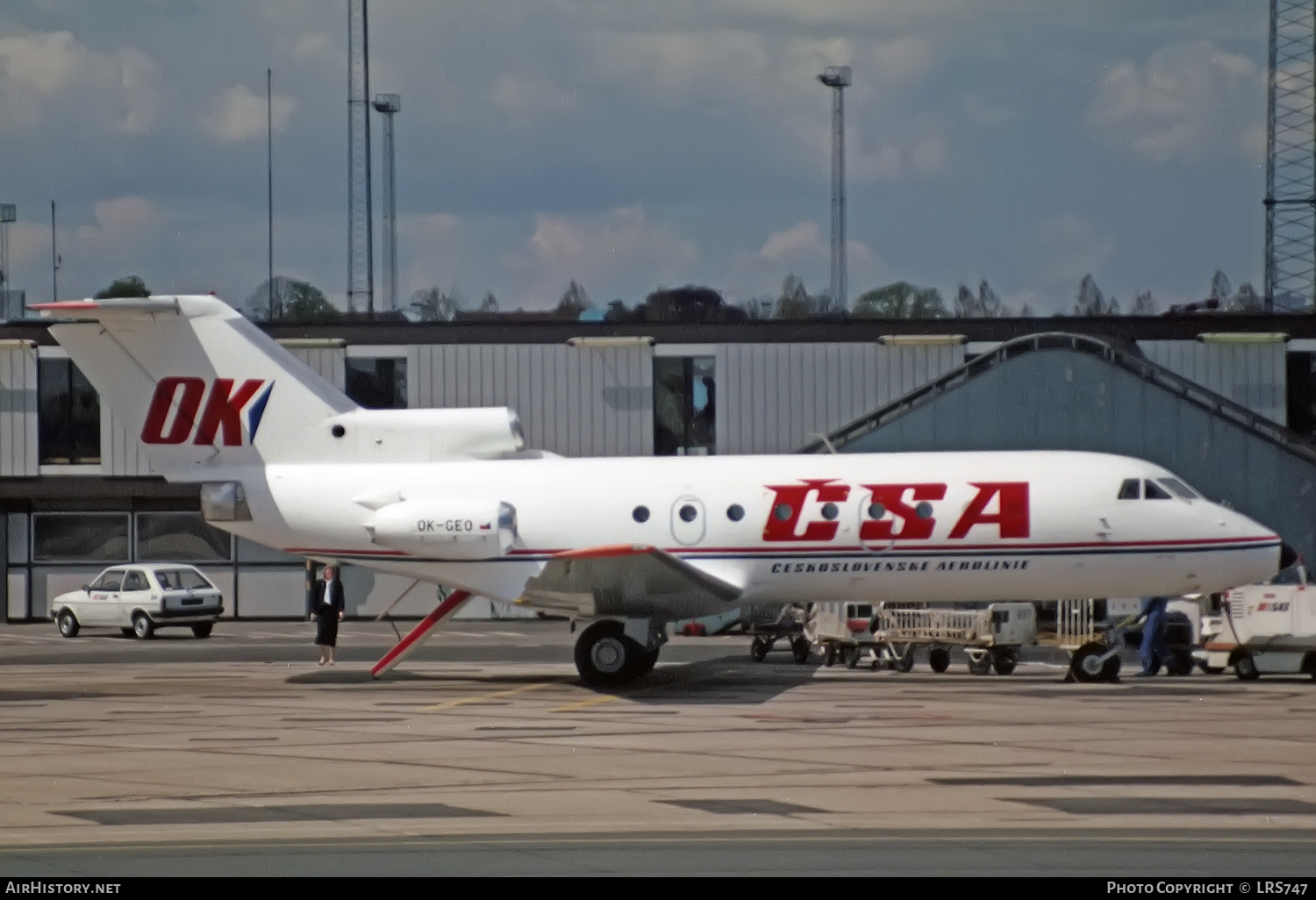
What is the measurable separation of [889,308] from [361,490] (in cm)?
2764

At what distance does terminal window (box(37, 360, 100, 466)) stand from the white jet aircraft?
2416cm

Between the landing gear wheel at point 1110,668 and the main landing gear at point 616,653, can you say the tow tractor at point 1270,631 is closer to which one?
the landing gear wheel at point 1110,668

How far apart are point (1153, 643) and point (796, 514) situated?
6.47m

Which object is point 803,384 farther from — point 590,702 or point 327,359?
point 590,702

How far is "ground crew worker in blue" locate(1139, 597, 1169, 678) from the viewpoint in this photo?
25969 mm

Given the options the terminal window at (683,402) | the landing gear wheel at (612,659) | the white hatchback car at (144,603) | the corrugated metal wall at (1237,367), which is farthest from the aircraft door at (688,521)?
the corrugated metal wall at (1237,367)

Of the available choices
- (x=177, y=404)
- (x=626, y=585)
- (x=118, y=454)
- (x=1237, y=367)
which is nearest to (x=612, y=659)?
(x=626, y=585)

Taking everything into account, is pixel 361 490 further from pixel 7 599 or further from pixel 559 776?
pixel 7 599

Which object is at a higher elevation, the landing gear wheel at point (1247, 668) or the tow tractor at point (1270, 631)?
the tow tractor at point (1270, 631)

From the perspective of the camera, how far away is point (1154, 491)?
78.7 ft

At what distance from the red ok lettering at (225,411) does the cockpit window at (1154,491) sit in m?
13.1

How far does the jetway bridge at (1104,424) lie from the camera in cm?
3644

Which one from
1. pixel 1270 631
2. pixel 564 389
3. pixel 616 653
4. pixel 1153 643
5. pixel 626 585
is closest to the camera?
pixel 626 585

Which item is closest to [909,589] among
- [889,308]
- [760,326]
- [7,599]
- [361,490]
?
[361,490]
